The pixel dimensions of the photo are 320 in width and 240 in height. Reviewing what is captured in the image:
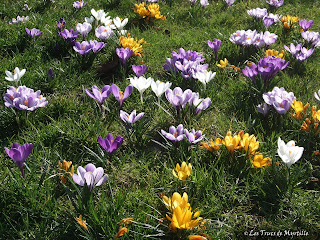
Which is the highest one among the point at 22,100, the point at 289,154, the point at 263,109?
the point at 22,100

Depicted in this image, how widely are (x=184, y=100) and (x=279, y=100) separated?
701 millimetres

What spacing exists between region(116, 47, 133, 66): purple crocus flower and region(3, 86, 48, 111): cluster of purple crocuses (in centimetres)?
94

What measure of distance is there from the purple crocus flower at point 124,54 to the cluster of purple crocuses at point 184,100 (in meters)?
0.81

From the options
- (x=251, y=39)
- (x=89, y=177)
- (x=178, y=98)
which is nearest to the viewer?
(x=89, y=177)

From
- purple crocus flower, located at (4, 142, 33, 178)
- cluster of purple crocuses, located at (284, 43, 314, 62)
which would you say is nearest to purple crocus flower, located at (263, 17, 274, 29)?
cluster of purple crocuses, located at (284, 43, 314, 62)

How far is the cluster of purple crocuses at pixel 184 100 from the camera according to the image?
236 cm

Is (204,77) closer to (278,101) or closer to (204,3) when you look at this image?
(278,101)

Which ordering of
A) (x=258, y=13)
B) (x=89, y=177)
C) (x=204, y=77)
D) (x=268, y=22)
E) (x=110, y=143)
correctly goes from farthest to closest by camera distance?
(x=258, y=13), (x=268, y=22), (x=204, y=77), (x=110, y=143), (x=89, y=177)

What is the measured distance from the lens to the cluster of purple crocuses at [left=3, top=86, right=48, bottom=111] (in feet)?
7.33

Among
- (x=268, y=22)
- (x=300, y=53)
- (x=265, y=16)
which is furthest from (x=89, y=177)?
(x=265, y=16)

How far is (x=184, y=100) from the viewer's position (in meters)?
2.38

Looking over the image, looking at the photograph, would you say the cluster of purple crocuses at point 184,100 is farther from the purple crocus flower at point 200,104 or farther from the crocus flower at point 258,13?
the crocus flower at point 258,13

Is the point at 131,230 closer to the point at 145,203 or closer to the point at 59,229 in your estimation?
the point at 145,203

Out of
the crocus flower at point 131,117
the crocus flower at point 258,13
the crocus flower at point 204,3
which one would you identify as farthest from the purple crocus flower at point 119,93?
the crocus flower at point 204,3
